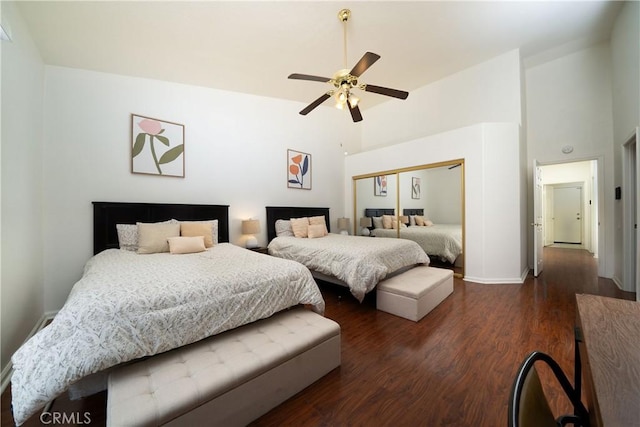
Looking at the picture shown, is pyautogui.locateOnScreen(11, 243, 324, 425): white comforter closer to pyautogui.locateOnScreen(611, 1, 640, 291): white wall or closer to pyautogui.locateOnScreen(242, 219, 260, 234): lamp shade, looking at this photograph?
pyautogui.locateOnScreen(242, 219, 260, 234): lamp shade

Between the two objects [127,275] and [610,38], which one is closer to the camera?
[127,275]

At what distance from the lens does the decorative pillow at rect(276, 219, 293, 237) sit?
4297mm

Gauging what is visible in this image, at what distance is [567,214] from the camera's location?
7.32m

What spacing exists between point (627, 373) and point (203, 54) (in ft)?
13.8

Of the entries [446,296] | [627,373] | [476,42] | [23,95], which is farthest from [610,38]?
[23,95]

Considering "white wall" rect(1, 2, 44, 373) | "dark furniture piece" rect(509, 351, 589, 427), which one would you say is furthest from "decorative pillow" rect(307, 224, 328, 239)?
"dark furniture piece" rect(509, 351, 589, 427)

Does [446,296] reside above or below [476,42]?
below

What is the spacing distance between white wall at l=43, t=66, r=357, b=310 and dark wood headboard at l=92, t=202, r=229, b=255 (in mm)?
100

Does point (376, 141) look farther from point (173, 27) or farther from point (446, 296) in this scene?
point (173, 27)

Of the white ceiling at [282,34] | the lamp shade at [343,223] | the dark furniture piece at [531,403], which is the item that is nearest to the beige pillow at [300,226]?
the lamp shade at [343,223]

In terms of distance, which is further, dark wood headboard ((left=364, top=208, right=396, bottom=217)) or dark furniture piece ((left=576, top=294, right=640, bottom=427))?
dark wood headboard ((left=364, top=208, right=396, bottom=217))

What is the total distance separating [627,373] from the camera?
62cm

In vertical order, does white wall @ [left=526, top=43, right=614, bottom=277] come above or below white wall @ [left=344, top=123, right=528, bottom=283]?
above

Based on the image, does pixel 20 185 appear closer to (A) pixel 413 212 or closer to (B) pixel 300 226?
(B) pixel 300 226
